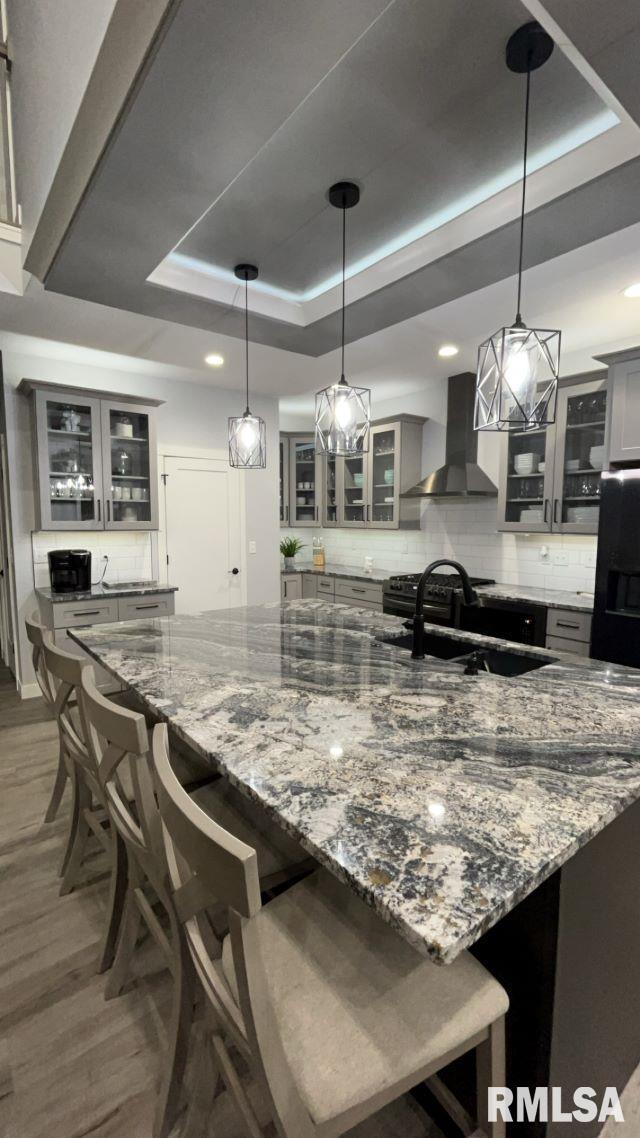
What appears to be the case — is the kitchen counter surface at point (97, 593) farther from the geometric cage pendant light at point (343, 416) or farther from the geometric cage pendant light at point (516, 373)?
the geometric cage pendant light at point (516, 373)

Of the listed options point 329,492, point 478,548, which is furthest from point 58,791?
point 329,492

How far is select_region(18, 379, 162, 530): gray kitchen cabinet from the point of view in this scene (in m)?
3.77

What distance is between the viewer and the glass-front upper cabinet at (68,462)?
3.76 meters

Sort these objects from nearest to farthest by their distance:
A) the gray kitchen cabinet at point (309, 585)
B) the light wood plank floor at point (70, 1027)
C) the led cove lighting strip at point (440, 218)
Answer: the light wood plank floor at point (70, 1027) → the led cove lighting strip at point (440, 218) → the gray kitchen cabinet at point (309, 585)

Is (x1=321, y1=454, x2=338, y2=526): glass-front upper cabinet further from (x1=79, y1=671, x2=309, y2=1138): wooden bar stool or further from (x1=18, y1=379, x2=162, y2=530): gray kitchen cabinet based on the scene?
(x1=79, y1=671, x2=309, y2=1138): wooden bar stool

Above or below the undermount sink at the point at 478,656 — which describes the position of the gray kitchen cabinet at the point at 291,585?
below

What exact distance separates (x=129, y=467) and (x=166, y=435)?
49 cm

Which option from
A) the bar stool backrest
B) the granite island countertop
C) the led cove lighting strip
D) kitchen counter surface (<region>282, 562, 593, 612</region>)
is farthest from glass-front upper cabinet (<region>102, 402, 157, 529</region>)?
the bar stool backrest

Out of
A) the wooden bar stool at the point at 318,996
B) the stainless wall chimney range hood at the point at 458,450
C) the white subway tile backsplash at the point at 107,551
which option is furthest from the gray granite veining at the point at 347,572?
the wooden bar stool at the point at 318,996

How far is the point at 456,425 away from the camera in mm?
4473

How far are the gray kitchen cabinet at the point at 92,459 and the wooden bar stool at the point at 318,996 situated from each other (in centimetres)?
338

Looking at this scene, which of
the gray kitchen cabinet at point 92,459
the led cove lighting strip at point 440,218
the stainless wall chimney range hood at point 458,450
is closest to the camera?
the led cove lighting strip at point 440,218

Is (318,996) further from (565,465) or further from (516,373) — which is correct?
(565,465)

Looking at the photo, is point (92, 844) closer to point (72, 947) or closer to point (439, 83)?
point (72, 947)
